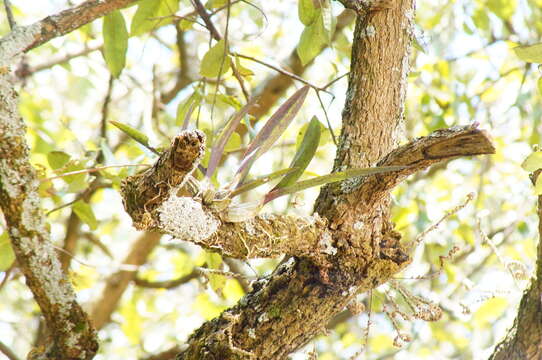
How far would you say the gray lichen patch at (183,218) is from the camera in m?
0.61

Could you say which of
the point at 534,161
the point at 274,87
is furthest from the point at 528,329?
the point at 274,87

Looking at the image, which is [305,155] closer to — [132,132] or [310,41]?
[132,132]

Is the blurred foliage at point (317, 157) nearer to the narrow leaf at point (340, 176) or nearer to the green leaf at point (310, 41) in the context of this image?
the green leaf at point (310, 41)

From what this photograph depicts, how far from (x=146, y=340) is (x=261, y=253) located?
1.82m

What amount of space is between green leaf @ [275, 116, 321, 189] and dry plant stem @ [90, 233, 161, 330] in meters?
1.35

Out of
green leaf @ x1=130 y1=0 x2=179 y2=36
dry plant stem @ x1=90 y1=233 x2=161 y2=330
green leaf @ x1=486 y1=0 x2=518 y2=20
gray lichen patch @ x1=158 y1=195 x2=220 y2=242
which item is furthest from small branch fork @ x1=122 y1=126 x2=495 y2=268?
dry plant stem @ x1=90 y1=233 x2=161 y2=330

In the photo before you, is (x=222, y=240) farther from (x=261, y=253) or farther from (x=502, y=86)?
(x=502, y=86)

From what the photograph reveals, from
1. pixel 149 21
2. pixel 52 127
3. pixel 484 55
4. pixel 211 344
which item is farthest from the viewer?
pixel 52 127

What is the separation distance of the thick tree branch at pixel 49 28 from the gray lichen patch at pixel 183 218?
1.26 ft

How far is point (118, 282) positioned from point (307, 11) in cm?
132

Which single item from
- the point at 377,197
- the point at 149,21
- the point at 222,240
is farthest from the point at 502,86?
the point at 222,240

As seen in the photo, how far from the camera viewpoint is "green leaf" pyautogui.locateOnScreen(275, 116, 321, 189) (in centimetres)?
72

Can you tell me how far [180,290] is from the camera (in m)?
2.76

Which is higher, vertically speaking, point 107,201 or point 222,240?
point 107,201
